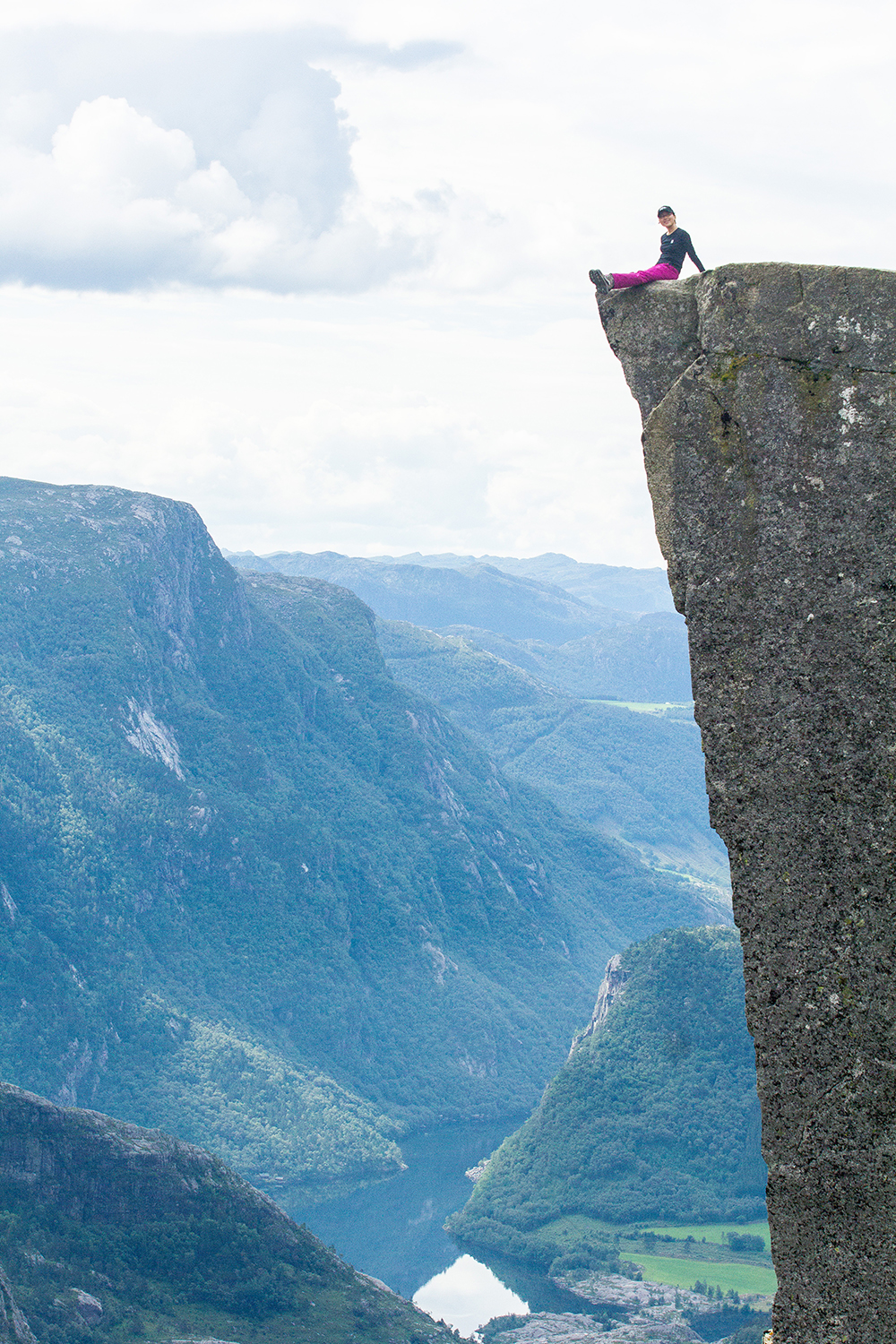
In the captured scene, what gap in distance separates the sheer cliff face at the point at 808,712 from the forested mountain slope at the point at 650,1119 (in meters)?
126

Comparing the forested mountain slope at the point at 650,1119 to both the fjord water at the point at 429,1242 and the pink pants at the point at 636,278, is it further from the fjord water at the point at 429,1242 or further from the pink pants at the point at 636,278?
the pink pants at the point at 636,278

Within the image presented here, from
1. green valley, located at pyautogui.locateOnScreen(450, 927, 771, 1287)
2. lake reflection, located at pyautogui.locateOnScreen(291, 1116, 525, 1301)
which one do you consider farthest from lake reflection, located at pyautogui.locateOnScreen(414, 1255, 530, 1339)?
green valley, located at pyautogui.locateOnScreen(450, 927, 771, 1287)

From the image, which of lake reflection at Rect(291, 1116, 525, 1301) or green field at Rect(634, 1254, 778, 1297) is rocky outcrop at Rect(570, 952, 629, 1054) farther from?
green field at Rect(634, 1254, 778, 1297)

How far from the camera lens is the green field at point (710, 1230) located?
122625 millimetres

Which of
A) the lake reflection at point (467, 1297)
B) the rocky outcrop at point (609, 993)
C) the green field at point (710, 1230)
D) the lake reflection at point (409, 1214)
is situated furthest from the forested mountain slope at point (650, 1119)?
the lake reflection at point (467, 1297)

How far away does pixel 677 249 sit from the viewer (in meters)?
8.95

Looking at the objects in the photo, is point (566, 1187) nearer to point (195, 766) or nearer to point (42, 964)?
point (42, 964)

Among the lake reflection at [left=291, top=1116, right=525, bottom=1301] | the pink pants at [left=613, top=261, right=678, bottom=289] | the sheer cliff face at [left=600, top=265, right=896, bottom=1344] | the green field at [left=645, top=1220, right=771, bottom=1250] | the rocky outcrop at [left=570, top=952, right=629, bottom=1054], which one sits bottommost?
the lake reflection at [left=291, top=1116, right=525, bottom=1301]

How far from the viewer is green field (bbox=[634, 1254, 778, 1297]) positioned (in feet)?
363

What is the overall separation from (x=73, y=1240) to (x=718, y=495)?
3294 inches

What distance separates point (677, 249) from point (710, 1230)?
12800 cm

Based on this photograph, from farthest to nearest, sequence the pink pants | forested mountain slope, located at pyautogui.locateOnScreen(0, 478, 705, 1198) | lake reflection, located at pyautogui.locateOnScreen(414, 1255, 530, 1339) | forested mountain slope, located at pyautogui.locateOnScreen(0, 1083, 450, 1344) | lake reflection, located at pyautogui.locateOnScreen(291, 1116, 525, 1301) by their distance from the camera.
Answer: forested mountain slope, located at pyautogui.locateOnScreen(0, 478, 705, 1198) < lake reflection, located at pyautogui.locateOnScreen(291, 1116, 525, 1301) < lake reflection, located at pyautogui.locateOnScreen(414, 1255, 530, 1339) < forested mountain slope, located at pyautogui.locateOnScreen(0, 1083, 450, 1344) < the pink pants

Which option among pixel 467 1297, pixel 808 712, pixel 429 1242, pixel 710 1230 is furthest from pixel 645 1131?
pixel 808 712

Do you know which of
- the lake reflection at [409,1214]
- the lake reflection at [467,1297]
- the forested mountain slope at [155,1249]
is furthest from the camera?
the lake reflection at [409,1214]
